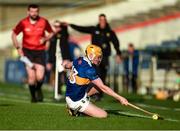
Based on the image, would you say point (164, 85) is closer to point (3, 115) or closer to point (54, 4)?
point (3, 115)

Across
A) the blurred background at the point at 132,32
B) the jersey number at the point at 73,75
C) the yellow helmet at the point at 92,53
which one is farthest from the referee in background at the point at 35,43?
the blurred background at the point at 132,32

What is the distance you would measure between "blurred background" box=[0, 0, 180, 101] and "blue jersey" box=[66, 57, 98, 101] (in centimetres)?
1042

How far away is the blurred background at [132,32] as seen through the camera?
85.1 ft

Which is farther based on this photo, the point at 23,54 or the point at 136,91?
the point at 136,91

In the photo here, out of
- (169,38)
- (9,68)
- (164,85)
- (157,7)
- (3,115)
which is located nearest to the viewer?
(3,115)

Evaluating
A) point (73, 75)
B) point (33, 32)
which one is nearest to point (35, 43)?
point (33, 32)

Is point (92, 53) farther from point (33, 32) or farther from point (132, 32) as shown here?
point (132, 32)

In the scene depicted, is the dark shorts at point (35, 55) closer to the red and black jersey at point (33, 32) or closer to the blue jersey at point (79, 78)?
the red and black jersey at point (33, 32)

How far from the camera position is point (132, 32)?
3450 centimetres

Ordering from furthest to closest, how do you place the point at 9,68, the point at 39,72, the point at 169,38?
the point at 9,68
the point at 169,38
the point at 39,72

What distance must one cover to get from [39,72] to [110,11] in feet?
69.3

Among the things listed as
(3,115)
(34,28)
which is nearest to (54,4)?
(34,28)

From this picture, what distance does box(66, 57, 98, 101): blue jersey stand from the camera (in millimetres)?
13547

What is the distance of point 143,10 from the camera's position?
37.9 metres
